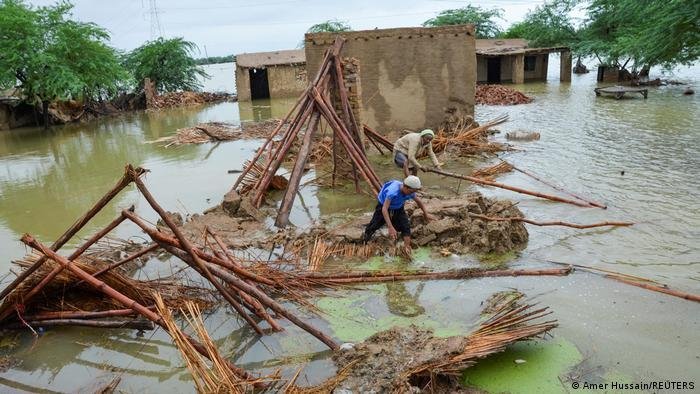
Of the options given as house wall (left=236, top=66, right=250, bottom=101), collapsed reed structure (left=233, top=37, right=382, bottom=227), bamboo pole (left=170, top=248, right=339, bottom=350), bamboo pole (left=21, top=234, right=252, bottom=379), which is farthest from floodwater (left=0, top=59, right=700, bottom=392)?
house wall (left=236, top=66, right=250, bottom=101)

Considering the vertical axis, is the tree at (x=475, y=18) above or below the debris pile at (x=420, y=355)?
above

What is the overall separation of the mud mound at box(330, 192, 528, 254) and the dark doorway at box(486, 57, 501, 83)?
25753mm

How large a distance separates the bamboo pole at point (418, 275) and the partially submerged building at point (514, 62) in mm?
24980

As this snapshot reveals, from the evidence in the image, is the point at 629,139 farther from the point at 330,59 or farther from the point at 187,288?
the point at 187,288

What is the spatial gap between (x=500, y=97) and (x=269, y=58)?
45.8 ft

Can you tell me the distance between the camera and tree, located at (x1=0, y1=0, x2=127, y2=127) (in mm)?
17875

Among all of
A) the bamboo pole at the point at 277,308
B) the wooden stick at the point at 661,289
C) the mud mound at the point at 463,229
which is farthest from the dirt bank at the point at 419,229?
the bamboo pole at the point at 277,308

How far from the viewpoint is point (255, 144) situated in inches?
598

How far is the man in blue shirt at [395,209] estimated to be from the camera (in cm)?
605

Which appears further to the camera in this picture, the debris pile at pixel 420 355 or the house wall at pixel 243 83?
the house wall at pixel 243 83

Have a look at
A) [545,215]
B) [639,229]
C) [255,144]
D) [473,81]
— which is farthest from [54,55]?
[639,229]

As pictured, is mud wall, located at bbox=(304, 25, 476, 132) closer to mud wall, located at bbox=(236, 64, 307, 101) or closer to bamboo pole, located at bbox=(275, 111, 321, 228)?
bamboo pole, located at bbox=(275, 111, 321, 228)

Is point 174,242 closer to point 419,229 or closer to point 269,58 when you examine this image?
point 419,229

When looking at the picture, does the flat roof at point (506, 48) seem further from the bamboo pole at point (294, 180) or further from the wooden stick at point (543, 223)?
the wooden stick at point (543, 223)
